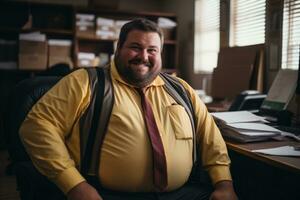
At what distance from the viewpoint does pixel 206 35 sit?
391cm

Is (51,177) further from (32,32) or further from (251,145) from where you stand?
(32,32)

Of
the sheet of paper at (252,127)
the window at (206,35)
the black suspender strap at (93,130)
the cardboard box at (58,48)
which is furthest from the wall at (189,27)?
the black suspender strap at (93,130)

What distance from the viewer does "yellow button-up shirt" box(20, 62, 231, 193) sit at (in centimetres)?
125

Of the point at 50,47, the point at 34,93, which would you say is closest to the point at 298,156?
the point at 34,93

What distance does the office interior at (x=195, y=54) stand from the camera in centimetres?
190

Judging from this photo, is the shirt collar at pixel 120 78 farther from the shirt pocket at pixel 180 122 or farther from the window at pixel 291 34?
the window at pixel 291 34

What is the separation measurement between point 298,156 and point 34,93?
44.0 inches

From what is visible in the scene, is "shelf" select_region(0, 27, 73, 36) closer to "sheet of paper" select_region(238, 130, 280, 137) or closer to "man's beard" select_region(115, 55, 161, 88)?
"man's beard" select_region(115, 55, 161, 88)

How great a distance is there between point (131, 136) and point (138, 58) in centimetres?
36

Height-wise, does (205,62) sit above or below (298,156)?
above

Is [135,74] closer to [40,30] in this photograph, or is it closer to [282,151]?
[282,151]

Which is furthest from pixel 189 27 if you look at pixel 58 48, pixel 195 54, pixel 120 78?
pixel 120 78

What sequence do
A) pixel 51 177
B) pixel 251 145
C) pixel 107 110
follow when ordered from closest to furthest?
pixel 51 177 < pixel 107 110 < pixel 251 145

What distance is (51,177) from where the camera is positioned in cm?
124
